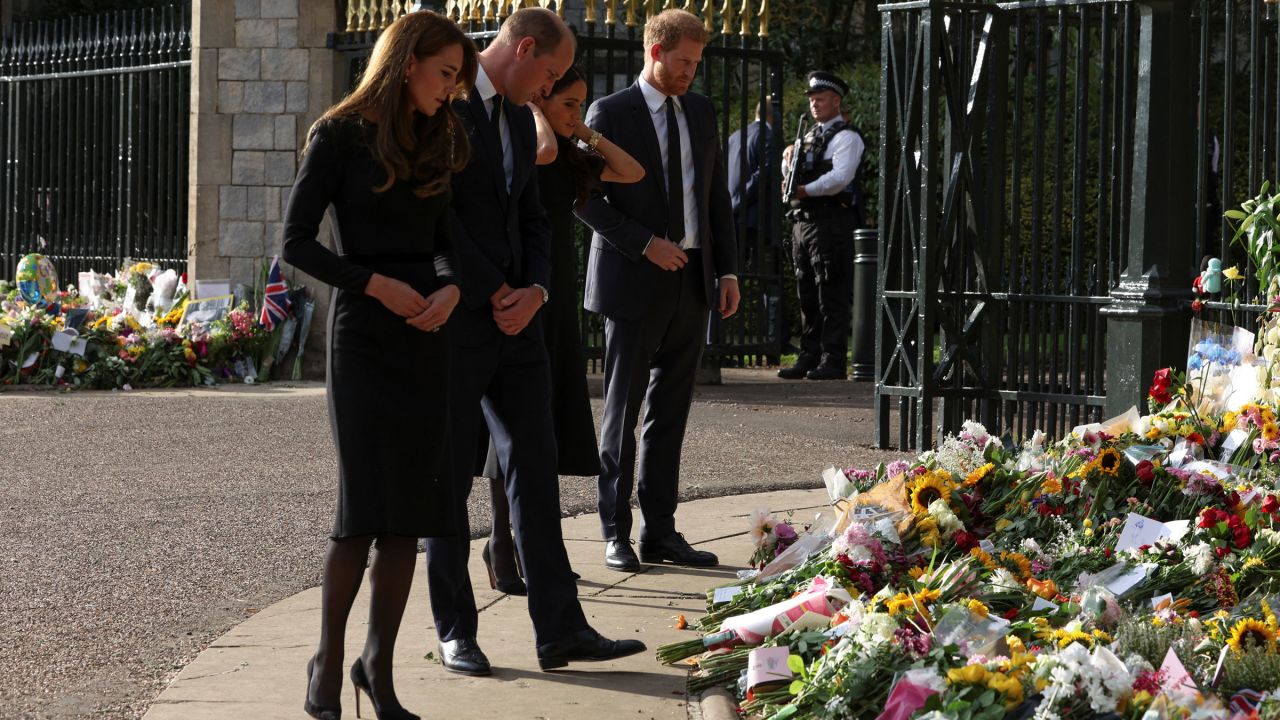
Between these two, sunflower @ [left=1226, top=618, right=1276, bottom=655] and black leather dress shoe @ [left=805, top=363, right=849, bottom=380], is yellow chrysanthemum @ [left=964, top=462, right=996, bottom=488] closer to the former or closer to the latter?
sunflower @ [left=1226, top=618, right=1276, bottom=655]

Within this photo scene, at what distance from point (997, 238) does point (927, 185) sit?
454mm

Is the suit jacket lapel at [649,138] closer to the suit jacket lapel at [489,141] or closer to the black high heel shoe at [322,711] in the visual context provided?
the suit jacket lapel at [489,141]

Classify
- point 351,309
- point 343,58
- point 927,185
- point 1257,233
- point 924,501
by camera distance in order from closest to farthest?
point 351,309 → point 924,501 → point 1257,233 → point 927,185 → point 343,58

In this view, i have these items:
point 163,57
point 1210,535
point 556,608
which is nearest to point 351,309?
point 556,608

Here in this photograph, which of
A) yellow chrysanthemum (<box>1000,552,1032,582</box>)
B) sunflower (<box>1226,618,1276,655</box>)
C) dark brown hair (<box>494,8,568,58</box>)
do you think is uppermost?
dark brown hair (<box>494,8,568,58</box>)

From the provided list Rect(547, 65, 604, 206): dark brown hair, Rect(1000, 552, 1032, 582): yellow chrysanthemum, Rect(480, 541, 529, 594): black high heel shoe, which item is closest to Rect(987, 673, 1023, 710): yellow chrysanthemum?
Rect(1000, 552, 1032, 582): yellow chrysanthemum

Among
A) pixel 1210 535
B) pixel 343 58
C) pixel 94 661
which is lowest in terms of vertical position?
pixel 94 661

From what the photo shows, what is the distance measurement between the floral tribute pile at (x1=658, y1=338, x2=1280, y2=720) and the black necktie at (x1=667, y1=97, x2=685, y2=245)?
3.61 feet

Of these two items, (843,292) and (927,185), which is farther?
(843,292)

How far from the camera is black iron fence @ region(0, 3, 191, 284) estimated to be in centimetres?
1367

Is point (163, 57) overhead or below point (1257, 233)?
overhead

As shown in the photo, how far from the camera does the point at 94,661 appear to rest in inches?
187

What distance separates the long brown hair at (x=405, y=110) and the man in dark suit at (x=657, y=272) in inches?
70.4

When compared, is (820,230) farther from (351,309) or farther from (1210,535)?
(351,309)
